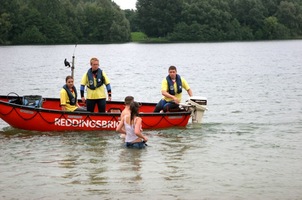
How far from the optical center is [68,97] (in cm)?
1571

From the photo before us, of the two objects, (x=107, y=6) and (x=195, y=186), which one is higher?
(x=107, y=6)

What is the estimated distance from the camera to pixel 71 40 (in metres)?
111

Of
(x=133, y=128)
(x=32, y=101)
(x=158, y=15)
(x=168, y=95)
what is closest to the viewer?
(x=133, y=128)

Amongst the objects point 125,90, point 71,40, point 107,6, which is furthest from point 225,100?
point 107,6

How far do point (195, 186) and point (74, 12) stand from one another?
354 feet

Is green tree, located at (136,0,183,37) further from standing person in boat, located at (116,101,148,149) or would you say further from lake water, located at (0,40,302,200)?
standing person in boat, located at (116,101,148,149)

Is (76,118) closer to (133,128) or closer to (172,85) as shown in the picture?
(172,85)

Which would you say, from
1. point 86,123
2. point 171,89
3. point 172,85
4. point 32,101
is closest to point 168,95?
A: point 171,89

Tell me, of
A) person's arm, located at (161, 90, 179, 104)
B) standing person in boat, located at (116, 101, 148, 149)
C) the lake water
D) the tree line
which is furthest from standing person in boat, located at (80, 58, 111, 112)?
the tree line

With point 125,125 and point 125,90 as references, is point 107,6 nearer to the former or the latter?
point 125,90

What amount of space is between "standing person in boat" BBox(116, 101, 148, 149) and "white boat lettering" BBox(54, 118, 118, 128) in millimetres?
2465

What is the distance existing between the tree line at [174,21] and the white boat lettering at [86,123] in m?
93.9

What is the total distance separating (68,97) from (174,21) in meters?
104

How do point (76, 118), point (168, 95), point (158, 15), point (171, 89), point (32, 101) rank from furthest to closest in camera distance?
point (158, 15)
point (32, 101)
point (171, 89)
point (168, 95)
point (76, 118)
